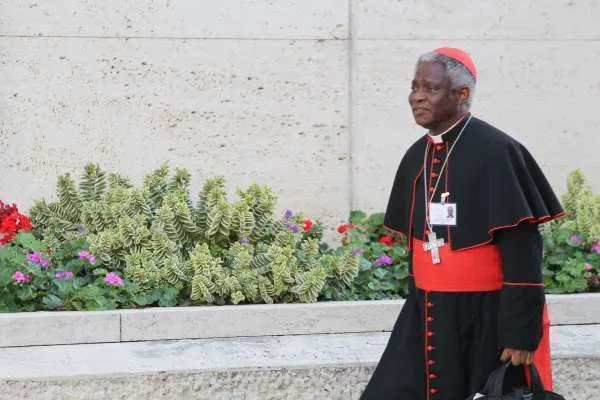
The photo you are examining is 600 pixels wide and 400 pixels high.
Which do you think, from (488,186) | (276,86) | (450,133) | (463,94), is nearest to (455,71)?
(463,94)

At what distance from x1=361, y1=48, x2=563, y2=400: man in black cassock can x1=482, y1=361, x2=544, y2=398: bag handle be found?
0.16 feet

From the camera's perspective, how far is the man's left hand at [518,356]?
3.24 m

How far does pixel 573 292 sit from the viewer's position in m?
5.36

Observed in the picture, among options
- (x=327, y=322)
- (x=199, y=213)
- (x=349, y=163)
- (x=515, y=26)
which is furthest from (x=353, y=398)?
(x=515, y=26)

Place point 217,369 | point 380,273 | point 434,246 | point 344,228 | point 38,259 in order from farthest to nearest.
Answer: point 344,228 → point 380,273 → point 38,259 → point 217,369 → point 434,246

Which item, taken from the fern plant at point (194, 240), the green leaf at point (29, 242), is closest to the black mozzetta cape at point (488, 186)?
the fern plant at point (194, 240)

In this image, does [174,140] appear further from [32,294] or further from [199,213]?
[32,294]

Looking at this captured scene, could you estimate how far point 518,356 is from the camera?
3.25 metres

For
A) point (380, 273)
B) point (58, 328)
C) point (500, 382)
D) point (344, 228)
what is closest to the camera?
point (500, 382)

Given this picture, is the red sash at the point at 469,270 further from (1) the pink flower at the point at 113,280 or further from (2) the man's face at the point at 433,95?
(1) the pink flower at the point at 113,280

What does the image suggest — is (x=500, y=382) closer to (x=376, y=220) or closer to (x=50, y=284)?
(x=50, y=284)

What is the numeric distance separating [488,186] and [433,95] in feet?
1.14

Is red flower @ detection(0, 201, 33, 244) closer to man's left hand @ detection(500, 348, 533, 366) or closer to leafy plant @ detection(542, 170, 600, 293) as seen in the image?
leafy plant @ detection(542, 170, 600, 293)

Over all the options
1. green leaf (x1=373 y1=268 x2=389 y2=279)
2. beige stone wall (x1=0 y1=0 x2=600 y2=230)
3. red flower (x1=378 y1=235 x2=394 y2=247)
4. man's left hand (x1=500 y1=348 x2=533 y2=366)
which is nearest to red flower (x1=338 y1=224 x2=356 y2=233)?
red flower (x1=378 y1=235 x2=394 y2=247)
